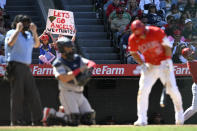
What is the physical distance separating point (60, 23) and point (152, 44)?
5041 mm

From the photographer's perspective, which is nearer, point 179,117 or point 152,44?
point 152,44

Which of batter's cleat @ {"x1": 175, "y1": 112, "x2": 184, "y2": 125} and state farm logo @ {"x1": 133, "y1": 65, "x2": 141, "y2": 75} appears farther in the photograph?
state farm logo @ {"x1": 133, "y1": 65, "x2": 141, "y2": 75}

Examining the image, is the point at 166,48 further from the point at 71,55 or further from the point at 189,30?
the point at 189,30

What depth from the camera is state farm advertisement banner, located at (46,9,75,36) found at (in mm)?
15688

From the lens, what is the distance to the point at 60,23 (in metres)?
15.8

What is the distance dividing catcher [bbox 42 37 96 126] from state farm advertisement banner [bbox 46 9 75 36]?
5.04m

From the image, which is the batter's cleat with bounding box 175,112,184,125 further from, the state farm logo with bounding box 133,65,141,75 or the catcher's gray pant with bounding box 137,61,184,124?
the state farm logo with bounding box 133,65,141,75

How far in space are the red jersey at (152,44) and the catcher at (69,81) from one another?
115 cm

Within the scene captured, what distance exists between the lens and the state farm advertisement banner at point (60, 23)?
15688 mm

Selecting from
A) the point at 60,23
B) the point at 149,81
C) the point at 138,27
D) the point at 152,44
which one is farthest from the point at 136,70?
the point at 138,27

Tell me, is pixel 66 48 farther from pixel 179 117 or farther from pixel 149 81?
pixel 179 117

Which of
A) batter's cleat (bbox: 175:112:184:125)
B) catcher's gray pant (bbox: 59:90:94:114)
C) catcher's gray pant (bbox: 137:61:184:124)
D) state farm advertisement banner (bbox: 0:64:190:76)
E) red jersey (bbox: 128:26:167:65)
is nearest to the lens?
catcher's gray pant (bbox: 59:90:94:114)

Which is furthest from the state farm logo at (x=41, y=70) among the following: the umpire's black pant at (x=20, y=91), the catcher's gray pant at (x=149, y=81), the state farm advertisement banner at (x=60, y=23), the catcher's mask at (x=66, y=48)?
the catcher's mask at (x=66, y=48)

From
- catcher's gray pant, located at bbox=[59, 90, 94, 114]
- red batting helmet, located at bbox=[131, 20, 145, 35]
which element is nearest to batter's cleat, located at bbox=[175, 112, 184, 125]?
red batting helmet, located at bbox=[131, 20, 145, 35]
